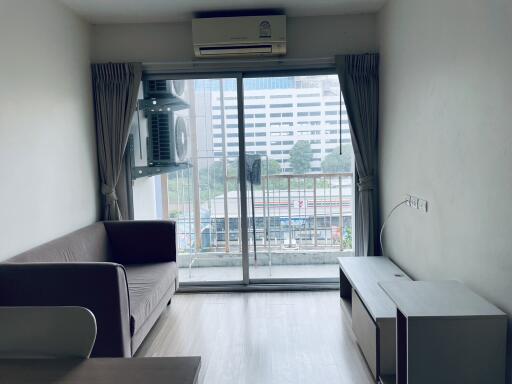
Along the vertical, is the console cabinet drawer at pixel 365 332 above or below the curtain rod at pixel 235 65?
below

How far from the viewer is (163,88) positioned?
3.96 meters

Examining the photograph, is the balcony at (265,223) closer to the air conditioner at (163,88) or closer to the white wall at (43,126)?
the air conditioner at (163,88)

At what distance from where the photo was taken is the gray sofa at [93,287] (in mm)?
2229

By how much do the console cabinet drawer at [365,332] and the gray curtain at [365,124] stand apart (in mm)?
1090

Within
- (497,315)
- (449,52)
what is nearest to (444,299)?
(497,315)

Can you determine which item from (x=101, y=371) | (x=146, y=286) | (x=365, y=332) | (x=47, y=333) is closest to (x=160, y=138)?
(x=146, y=286)

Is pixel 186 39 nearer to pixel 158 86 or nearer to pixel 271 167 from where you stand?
pixel 158 86

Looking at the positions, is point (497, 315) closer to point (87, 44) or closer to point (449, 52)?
point (449, 52)

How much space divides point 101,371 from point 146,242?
94.5 inches

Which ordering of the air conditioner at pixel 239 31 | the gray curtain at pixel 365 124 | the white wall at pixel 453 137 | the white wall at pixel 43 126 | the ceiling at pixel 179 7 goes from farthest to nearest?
the gray curtain at pixel 365 124 → the air conditioner at pixel 239 31 → the ceiling at pixel 179 7 → the white wall at pixel 43 126 → the white wall at pixel 453 137

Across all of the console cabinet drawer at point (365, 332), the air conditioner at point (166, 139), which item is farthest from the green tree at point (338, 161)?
the console cabinet drawer at point (365, 332)

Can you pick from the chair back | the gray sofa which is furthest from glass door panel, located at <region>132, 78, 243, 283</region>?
the chair back

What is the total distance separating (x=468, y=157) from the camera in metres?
2.05

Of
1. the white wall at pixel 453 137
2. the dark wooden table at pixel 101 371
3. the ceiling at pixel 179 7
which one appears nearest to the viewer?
the dark wooden table at pixel 101 371
